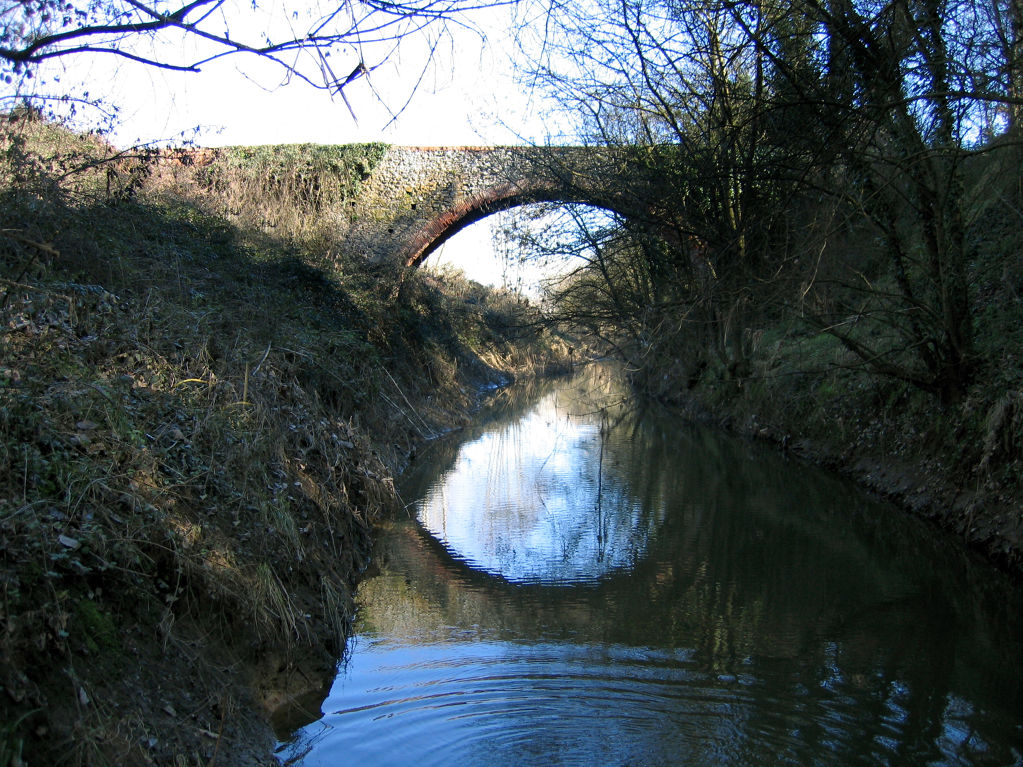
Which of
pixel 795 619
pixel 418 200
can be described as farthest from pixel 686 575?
pixel 418 200

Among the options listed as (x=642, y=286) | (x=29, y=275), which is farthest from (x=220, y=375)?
(x=642, y=286)

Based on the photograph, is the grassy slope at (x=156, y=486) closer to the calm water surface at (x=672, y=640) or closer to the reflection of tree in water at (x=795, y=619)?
the calm water surface at (x=672, y=640)

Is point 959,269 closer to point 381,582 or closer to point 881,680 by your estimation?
point 881,680

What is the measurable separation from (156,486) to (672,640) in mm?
3298

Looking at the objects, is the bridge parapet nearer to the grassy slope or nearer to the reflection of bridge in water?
the grassy slope

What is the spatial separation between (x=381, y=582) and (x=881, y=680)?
12.0 ft

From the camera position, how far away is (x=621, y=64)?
10.3 metres

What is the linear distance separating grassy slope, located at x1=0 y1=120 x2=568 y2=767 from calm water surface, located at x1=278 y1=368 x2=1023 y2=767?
0.56 m

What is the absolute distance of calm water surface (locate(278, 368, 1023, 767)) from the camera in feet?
13.0

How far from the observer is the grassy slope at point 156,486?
3.03 meters

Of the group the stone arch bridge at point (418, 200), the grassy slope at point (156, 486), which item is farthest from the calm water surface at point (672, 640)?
the stone arch bridge at point (418, 200)

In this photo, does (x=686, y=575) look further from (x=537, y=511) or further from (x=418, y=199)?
(x=418, y=199)

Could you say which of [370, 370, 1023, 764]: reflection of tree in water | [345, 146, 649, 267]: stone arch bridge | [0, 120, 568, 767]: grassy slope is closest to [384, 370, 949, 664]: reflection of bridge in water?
[370, 370, 1023, 764]: reflection of tree in water

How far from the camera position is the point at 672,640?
207 inches
